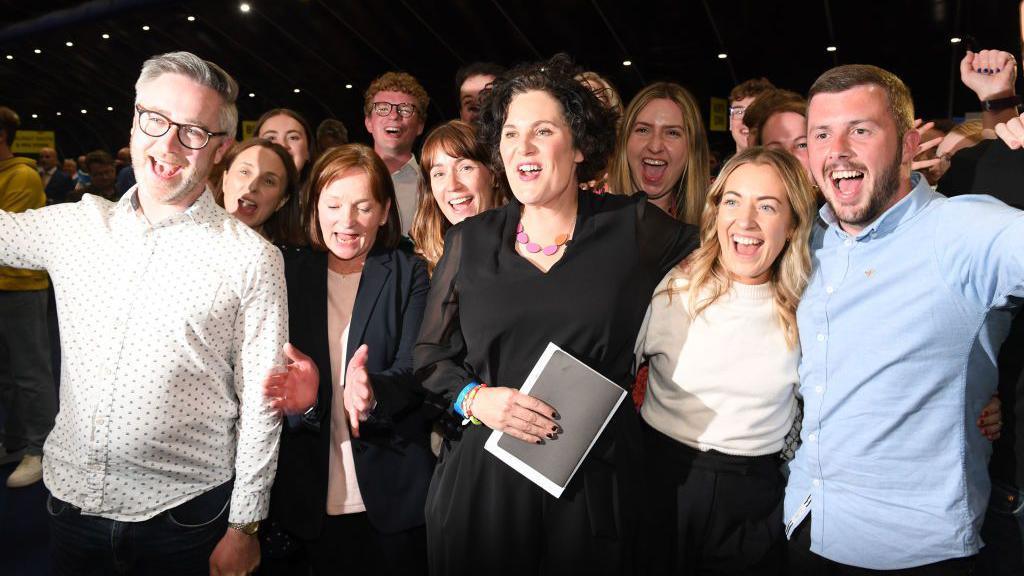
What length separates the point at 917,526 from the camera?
1.83 metres

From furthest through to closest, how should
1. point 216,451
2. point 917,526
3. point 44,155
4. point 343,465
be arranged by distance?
point 44,155 → point 343,465 → point 216,451 → point 917,526

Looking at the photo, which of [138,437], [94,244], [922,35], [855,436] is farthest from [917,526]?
[922,35]

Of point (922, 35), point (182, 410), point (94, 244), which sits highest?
point (922, 35)

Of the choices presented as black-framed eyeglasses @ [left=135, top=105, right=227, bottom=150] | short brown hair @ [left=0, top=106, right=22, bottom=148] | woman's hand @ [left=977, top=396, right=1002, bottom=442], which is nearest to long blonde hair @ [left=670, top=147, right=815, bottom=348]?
woman's hand @ [left=977, top=396, right=1002, bottom=442]

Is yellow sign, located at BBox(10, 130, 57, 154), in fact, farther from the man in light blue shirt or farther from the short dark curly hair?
the man in light blue shirt

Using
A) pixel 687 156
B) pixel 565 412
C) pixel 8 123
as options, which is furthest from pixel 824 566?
pixel 8 123

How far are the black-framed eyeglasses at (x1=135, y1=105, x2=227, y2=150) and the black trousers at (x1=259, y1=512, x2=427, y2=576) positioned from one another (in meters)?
1.29

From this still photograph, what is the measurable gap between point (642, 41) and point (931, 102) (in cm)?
445

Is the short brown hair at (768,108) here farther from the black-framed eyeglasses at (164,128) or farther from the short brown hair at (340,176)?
the black-framed eyeglasses at (164,128)

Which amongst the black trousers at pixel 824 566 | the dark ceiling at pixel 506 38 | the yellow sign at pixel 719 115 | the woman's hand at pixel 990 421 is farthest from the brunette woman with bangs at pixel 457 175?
the dark ceiling at pixel 506 38

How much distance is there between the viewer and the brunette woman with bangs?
279cm

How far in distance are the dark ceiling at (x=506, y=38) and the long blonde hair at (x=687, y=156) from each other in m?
6.53

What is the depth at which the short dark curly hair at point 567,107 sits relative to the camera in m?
2.14

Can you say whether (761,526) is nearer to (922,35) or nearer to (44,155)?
(922,35)
